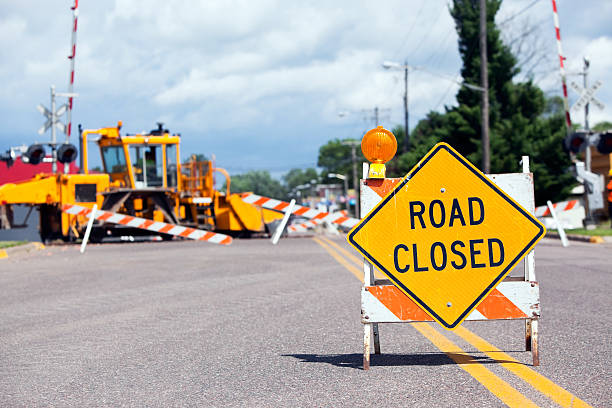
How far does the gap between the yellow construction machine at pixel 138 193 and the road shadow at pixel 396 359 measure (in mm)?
19549

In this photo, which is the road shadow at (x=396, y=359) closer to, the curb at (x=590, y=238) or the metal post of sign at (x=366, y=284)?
the metal post of sign at (x=366, y=284)

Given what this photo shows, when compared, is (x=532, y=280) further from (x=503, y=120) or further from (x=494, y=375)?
(x=503, y=120)

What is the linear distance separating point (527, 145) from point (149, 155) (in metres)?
23.5

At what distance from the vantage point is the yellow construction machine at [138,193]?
24.8 metres

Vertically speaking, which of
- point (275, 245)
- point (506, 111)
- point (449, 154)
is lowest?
point (275, 245)

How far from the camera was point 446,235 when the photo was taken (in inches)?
216

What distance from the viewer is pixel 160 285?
11984 millimetres

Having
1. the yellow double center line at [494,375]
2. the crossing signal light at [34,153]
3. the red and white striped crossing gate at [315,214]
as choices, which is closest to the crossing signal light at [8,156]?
the crossing signal light at [34,153]

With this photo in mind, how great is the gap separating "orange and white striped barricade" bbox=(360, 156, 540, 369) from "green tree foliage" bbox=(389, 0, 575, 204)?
3748 cm

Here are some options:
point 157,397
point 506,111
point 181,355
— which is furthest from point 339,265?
point 506,111

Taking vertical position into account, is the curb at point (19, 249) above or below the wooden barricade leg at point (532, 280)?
below

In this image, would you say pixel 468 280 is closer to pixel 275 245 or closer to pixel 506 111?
pixel 275 245

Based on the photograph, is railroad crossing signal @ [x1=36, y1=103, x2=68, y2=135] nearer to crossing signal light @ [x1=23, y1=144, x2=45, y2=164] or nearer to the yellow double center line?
crossing signal light @ [x1=23, y1=144, x2=45, y2=164]

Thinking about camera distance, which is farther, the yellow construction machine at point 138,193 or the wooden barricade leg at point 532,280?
the yellow construction machine at point 138,193
